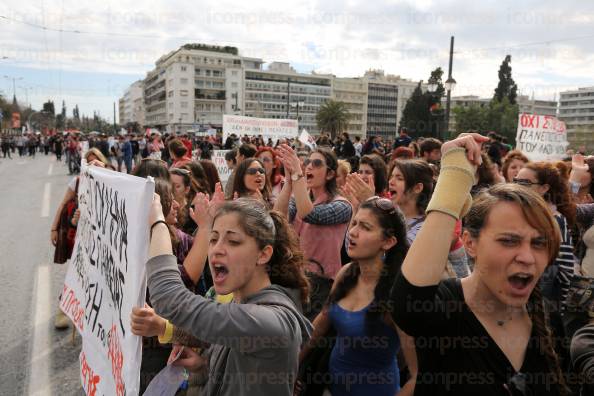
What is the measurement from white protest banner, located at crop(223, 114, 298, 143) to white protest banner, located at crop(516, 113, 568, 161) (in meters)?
8.58

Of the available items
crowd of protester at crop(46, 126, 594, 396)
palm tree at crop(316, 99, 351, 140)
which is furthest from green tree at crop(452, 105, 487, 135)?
crowd of protester at crop(46, 126, 594, 396)

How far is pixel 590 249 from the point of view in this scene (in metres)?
3.38

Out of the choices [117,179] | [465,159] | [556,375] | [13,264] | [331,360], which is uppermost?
[465,159]

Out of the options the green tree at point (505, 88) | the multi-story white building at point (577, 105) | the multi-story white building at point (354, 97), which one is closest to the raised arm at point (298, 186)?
the green tree at point (505, 88)

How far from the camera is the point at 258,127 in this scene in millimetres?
16422

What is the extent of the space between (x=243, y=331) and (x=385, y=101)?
14134 cm

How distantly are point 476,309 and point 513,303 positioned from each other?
0.12 meters

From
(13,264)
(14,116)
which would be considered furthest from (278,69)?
(13,264)

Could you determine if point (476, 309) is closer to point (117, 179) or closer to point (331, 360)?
point (331, 360)

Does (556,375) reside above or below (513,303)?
below

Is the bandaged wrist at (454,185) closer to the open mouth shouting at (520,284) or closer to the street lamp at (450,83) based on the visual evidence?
the open mouth shouting at (520,284)

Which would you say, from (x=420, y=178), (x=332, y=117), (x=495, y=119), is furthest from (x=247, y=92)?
(x=420, y=178)

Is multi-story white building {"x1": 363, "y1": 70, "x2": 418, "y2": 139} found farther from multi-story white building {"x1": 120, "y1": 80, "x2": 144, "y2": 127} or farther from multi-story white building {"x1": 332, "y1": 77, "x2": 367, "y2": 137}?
multi-story white building {"x1": 120, "y1": 80, "x2": 144, "y2": 127}

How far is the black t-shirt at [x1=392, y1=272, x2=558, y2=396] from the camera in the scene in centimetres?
143
